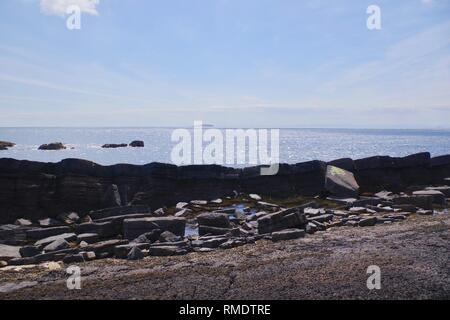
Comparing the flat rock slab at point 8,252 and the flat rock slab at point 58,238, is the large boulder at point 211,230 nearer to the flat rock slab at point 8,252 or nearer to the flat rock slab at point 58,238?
the flat rock slab at point 58,238

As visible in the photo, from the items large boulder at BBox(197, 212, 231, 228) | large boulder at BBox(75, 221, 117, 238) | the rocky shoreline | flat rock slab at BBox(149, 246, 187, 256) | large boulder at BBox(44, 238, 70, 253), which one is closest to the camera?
flat rock slab at BBox(149, 246, 187, 256)

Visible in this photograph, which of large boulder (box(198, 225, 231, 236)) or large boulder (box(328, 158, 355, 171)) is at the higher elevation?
large boulder (box(328, 158, 355, 171))

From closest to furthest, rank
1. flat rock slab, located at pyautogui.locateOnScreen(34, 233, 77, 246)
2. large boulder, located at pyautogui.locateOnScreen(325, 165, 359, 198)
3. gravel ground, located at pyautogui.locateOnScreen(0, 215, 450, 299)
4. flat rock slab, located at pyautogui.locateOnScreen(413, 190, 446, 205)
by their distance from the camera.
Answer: gravel ground, located at pyautogui.locateOnScreen(0, 215, 450, 299)
flat rock slab, located at pyautogui.locateOnScreen(34, 233, 77, 246)
flat rock slab, located at pyautogui.locateOnScreen(413, 190, 446, 205)
large boulder, located at pyautogui.locateOnScreen(325, 165, 359, 198)

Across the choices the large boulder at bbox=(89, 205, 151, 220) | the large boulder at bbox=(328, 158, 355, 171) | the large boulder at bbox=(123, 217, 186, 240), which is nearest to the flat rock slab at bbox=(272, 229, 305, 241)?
the large boulder at bbox=(123, 217, 186, 240)

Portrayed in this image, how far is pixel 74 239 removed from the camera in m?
13.7

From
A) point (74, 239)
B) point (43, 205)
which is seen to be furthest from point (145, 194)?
point (74, 239)

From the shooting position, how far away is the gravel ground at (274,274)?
7949 millimetres

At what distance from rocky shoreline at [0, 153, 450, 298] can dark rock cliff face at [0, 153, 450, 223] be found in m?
0.05

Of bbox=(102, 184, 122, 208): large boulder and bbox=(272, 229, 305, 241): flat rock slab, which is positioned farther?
bbox=(102, 184, 122, 208): large boulder

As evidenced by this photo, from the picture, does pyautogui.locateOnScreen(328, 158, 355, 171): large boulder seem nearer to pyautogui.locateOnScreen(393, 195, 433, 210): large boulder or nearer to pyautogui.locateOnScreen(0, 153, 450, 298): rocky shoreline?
pyautogui.locateOnScreen(0, 153, 450, 298): rocky shoreline

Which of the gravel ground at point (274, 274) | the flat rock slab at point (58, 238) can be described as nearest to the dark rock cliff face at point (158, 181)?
the flat rock slab at point (58, 238)

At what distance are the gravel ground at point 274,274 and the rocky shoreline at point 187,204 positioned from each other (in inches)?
49.2

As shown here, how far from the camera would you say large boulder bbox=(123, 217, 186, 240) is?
13.9 metres
